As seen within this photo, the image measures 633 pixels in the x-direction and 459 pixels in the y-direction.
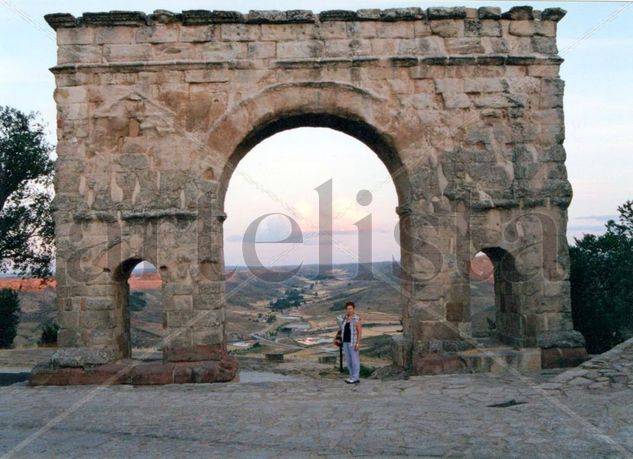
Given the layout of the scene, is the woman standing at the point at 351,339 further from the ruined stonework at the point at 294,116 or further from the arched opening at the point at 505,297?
the arched opening at the point at 505,297

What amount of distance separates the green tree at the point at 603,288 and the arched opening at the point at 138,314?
9096 mm

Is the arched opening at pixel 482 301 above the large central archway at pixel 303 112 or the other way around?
the other way around

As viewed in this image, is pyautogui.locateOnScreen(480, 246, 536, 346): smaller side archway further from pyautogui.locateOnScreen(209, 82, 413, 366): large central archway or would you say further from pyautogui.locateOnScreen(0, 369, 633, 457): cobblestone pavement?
pyautogui.locateOnScreen(209, 82, 413, 366): large central archway

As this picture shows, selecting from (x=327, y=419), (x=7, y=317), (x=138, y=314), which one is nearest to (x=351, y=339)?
(x=327, y=419)

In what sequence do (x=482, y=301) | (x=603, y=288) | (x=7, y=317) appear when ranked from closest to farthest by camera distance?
(x=603, y=288) < (x=7, y=317) < (x=482, y=301)

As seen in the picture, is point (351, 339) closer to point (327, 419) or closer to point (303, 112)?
point (327, 419)

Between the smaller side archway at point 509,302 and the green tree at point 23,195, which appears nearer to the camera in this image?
the smaller side archway at point 509,302

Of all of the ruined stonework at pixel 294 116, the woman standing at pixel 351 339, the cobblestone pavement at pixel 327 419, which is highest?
the ruined stonework at pixel 294 116

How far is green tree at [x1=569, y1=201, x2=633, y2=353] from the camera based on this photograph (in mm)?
13172

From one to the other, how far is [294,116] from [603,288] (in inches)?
375

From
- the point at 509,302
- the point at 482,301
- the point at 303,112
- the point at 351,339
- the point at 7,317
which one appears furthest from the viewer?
the point at 482,301

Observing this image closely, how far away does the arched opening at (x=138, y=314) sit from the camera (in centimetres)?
930

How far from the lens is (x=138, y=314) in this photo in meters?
29.3

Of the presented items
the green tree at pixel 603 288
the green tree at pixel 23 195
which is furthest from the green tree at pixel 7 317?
the green tree at pixel 603 288
